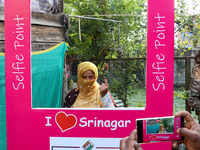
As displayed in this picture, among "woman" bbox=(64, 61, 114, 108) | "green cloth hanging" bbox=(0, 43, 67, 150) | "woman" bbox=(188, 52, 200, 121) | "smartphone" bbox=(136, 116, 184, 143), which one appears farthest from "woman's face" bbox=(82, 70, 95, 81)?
"woman" bbox=(188, 52, 200, 121)

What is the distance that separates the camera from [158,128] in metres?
1.06

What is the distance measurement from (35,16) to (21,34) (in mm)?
980

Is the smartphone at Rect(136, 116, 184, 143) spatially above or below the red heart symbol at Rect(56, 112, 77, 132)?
above

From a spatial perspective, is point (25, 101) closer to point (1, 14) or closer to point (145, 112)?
point (145, 112)

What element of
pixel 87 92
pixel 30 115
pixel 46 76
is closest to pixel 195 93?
pixel 87 92

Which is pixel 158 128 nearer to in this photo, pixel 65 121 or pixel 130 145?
pixel 130 145

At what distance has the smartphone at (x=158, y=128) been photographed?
104cm

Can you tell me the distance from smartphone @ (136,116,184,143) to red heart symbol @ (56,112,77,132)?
732 millimetres

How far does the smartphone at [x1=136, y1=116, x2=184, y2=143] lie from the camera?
3.40ft

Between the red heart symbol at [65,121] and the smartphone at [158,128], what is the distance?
0.73 meters

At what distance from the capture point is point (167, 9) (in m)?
1.50

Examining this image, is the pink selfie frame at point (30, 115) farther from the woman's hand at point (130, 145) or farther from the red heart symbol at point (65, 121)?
the woman's hand at point (130, 145)

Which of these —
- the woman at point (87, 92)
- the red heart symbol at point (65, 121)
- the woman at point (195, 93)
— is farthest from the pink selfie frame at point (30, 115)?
the woman at point (195, 93)

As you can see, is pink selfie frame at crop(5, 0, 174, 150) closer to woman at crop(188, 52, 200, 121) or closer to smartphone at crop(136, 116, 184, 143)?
smartphone at crop(136, 116, 184, 143)
